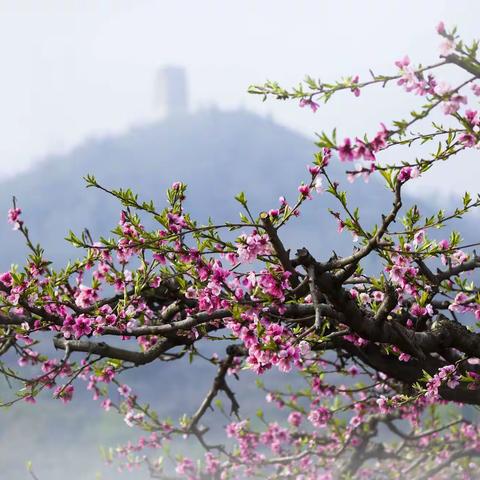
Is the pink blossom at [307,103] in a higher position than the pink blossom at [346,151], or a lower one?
higher

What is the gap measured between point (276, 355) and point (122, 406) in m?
7.53

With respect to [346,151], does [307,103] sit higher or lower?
higher

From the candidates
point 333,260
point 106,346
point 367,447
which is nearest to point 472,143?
point 333,260

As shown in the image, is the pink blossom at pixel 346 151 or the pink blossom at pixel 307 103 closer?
the pink blossom at pixel 346 151

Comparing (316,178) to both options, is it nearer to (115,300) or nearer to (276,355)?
(276,355)

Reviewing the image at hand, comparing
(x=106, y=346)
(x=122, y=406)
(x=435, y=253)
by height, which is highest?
(x=122, y=406)

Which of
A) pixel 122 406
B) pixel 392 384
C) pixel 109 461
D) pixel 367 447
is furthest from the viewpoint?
pixel 109 461

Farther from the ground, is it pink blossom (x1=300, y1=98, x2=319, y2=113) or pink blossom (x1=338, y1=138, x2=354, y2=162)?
pink blossom (x1=300, y1=98, x2=319, y2=113)

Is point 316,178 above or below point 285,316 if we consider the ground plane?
above

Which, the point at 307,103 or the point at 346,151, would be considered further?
the point at 307,103

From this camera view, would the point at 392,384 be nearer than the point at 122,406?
Yes

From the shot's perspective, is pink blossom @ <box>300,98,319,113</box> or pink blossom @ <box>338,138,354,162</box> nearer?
pink blossom @ <box>338,138,354,162</box>

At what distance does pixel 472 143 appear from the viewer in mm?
5898

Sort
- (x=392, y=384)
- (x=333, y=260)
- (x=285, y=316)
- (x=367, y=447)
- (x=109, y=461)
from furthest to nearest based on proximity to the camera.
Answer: (x=109, y=461) < (x=367, y=447) < (x=392, y=384) < (x=285, y=316) < (x=333, y=260)
